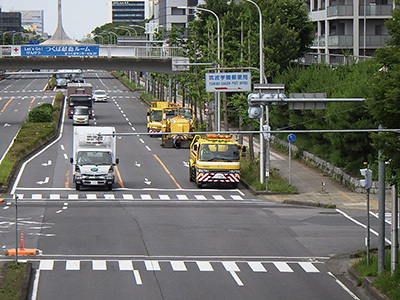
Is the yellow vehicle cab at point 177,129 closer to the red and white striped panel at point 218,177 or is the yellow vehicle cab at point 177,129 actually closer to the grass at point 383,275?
the red and white striped panel at point 218,177

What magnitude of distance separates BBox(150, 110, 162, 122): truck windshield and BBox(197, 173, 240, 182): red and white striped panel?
26.1 m

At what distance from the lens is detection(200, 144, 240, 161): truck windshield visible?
144 feet

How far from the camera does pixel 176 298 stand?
21.9 m

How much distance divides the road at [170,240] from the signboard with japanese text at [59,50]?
29067mm

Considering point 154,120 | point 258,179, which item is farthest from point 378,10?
point 258,179

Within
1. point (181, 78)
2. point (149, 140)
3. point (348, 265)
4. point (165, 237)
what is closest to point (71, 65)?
point (181, 78)

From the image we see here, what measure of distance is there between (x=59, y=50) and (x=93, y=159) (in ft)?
119

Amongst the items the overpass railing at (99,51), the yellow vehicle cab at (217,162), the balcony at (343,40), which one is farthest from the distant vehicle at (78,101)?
the yellow vehicle cab at (217,162)

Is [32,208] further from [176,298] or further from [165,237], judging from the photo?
[176,298]

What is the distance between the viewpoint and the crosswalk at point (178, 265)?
2548cm

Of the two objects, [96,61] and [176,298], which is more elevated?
[96,61]

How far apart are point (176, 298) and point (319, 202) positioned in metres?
18.5

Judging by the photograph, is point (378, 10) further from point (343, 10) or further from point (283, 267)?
point (283, 267)

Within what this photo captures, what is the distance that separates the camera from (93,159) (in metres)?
43.3
